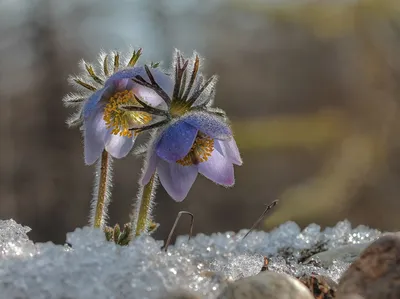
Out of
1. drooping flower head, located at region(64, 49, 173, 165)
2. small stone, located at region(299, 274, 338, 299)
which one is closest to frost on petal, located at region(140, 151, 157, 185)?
drooping flower head, located at region(64, 49, 173, 165)

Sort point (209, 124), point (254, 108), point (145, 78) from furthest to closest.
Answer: point (254, 108) → point (145, 78) → point (209, 124)

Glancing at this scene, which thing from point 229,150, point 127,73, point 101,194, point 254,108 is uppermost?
point 127,73

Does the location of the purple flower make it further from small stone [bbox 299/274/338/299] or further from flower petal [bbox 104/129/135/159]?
small stone [bbox 299/274/338/299]

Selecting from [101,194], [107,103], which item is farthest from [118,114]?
[101,194]

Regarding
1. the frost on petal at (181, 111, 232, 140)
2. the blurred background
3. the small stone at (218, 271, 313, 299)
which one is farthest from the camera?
the blurred background

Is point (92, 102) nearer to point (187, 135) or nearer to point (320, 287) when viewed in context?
point (187, 135)

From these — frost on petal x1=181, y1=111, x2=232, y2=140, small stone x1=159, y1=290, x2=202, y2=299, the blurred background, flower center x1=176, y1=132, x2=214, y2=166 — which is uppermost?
frost on petal x1=181, y1=111, x2=232, y2=140

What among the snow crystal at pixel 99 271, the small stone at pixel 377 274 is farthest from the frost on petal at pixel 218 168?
the small stone at pixel 377 274

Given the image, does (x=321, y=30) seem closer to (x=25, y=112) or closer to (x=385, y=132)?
(x=385, y=132)
